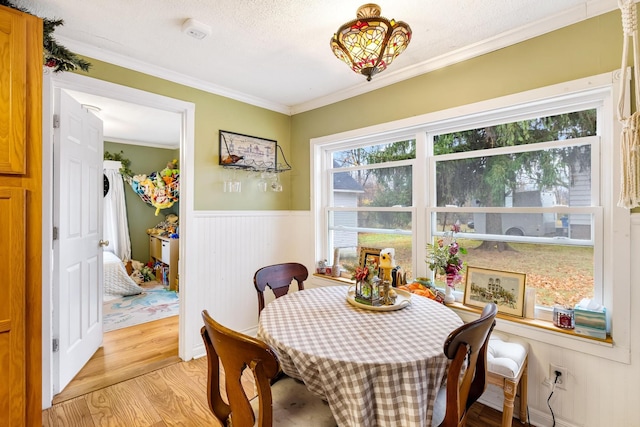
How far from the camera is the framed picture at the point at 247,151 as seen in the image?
9.29 ft

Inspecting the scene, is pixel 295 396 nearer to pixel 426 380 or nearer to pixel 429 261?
pixel 426 380


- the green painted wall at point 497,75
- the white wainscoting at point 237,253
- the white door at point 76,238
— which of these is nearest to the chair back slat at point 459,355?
the green painted wall at point 497,75

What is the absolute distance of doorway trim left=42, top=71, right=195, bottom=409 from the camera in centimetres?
192

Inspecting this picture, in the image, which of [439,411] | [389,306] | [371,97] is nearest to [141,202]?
[371,97]

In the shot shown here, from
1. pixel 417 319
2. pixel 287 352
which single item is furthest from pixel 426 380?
pixel 287 352

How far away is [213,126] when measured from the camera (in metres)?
2.77

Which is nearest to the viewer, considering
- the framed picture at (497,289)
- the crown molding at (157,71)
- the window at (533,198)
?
the window at (533,198)

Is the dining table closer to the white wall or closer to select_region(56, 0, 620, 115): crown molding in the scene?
the white wall

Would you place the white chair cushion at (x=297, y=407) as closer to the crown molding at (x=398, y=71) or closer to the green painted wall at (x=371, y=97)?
the green painted wall at (x=371, y=97)

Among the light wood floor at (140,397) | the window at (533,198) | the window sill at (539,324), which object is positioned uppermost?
the window at (533,198)

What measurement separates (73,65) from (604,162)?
3.11 meters

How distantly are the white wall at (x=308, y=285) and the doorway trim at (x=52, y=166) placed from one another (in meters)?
0.12

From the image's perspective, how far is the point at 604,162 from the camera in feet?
5.59

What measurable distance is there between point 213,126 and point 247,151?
0.39 m
